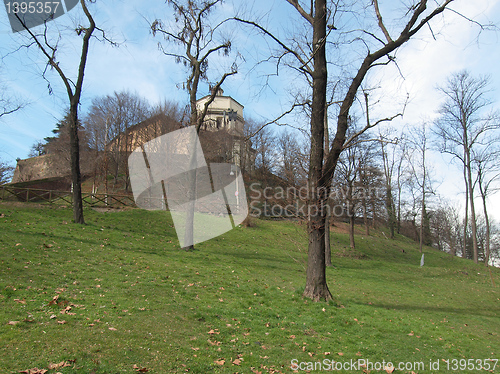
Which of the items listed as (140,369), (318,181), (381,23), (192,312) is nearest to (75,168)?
(192,312)

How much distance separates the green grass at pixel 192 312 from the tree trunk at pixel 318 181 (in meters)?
0.61

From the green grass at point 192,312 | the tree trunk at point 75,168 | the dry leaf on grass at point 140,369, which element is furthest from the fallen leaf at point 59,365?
the tree trunk at point 75,168

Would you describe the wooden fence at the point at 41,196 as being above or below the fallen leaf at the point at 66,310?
above

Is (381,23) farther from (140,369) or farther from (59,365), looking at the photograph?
(59,365)

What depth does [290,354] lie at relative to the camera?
17.5ft

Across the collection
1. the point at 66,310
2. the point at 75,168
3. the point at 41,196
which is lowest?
the point at 66,310

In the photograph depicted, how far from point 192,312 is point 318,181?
475cm

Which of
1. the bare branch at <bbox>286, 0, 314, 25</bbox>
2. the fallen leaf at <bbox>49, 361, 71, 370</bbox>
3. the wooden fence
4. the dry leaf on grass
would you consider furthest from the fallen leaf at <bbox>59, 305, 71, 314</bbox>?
the wooden fence

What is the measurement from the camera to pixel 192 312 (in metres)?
6.59

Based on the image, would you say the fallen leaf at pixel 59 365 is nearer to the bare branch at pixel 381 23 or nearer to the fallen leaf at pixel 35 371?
the fallen leaf at pixel 35 371

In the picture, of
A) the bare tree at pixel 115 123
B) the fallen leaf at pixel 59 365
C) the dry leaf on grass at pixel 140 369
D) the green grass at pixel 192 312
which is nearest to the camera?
the fallen leaf at pixel 59 365

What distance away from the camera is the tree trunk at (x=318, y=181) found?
28.1 feet

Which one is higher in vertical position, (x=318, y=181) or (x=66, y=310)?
(x=318, y=181)

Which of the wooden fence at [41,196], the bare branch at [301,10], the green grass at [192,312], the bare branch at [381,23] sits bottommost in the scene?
the green grass at [192,312]
